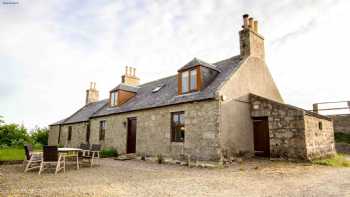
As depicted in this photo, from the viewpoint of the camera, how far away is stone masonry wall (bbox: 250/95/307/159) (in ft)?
33.4

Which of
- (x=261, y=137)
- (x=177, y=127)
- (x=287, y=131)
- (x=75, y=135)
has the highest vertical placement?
(x=177, y=127)

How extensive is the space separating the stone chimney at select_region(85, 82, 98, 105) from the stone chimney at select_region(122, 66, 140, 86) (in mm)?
8073

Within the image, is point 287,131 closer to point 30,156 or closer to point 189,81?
point 189,81

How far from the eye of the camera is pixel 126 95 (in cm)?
1780

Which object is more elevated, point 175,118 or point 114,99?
point 114,99

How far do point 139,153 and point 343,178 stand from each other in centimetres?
995

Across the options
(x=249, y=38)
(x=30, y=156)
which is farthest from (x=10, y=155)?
(x=249, y=38)

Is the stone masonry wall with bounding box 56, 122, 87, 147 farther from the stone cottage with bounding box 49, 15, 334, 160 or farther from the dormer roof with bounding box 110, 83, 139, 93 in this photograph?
the stone cottage with bounding box 49, 15, 334, 160

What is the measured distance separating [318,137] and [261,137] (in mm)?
2736

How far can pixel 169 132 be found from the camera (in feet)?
40.0

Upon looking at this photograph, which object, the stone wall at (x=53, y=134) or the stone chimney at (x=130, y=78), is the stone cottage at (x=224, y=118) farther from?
the stone wall at (x=53, y=134)

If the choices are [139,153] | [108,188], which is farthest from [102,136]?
[108,188]

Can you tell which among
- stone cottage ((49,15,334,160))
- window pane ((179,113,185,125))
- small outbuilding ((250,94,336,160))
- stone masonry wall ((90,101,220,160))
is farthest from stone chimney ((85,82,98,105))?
small outbuilding ((250,94,336,160))

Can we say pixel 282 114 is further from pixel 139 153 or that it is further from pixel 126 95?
pixel 126 95
